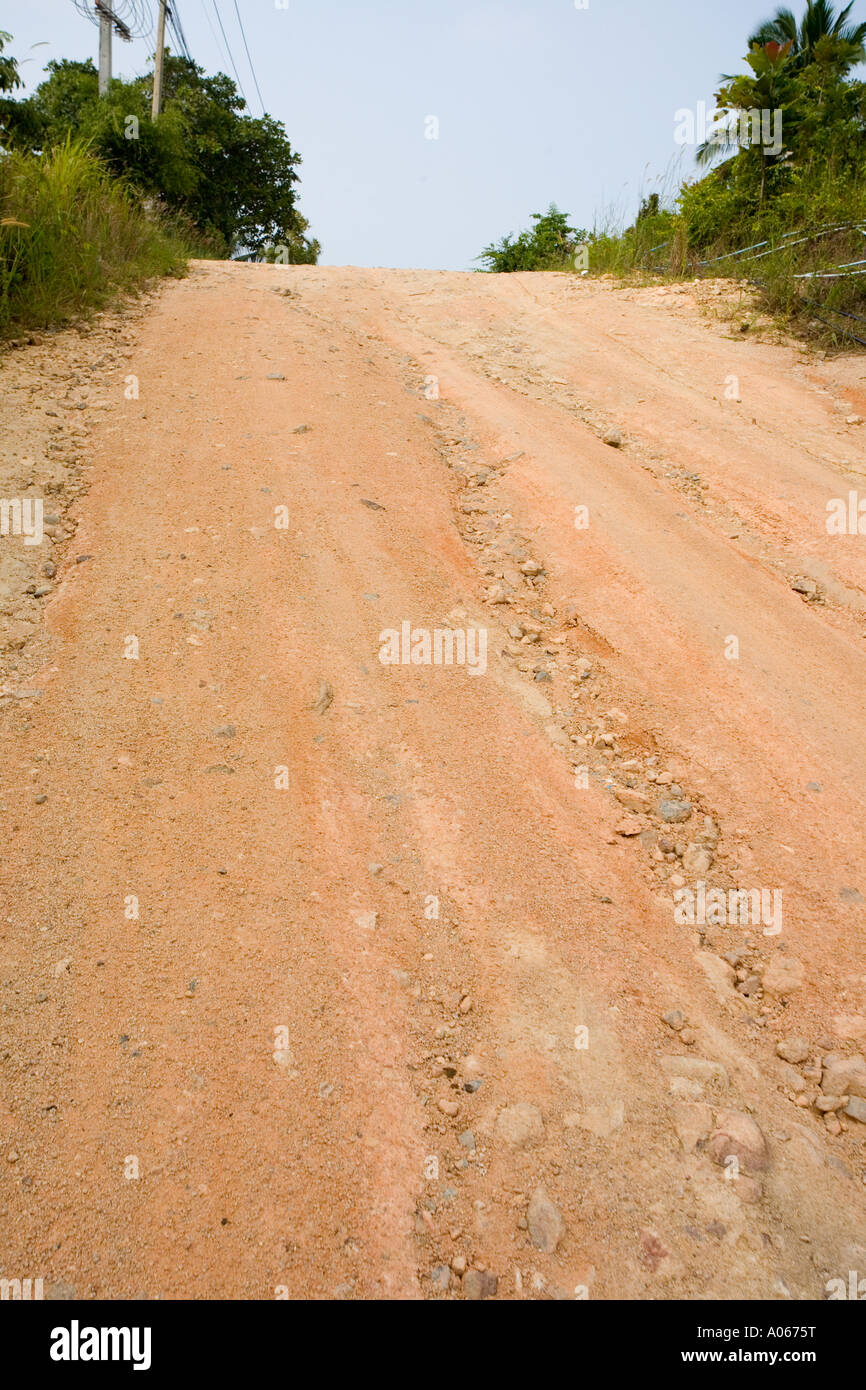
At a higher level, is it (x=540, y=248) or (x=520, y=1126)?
(x=540, y=248)

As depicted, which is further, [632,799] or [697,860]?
[632,799]

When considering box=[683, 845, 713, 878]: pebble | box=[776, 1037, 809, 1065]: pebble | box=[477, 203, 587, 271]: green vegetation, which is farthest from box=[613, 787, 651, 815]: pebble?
box=[477, 203, 587, 271]: green vegetation

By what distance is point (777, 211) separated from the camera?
8.91m

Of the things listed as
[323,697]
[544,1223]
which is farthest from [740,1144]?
[323,697]

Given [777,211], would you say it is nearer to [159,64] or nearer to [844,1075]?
[844,1075]

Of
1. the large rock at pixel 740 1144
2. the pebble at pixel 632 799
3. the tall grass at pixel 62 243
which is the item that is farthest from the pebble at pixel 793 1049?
the tall grass at pixel 62 243

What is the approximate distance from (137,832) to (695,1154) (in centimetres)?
187

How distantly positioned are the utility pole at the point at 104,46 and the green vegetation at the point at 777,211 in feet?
25.8

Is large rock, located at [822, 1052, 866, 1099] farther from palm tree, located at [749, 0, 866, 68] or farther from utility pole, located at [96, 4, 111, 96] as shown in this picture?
palm tree, located at [749, 0, 866, 68]

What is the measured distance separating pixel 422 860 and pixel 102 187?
8456mm

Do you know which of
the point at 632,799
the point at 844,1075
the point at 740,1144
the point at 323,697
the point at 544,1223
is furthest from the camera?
the point at 323,697

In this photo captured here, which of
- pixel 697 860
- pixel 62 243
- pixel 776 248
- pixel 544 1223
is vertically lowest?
pixel 544 1223
